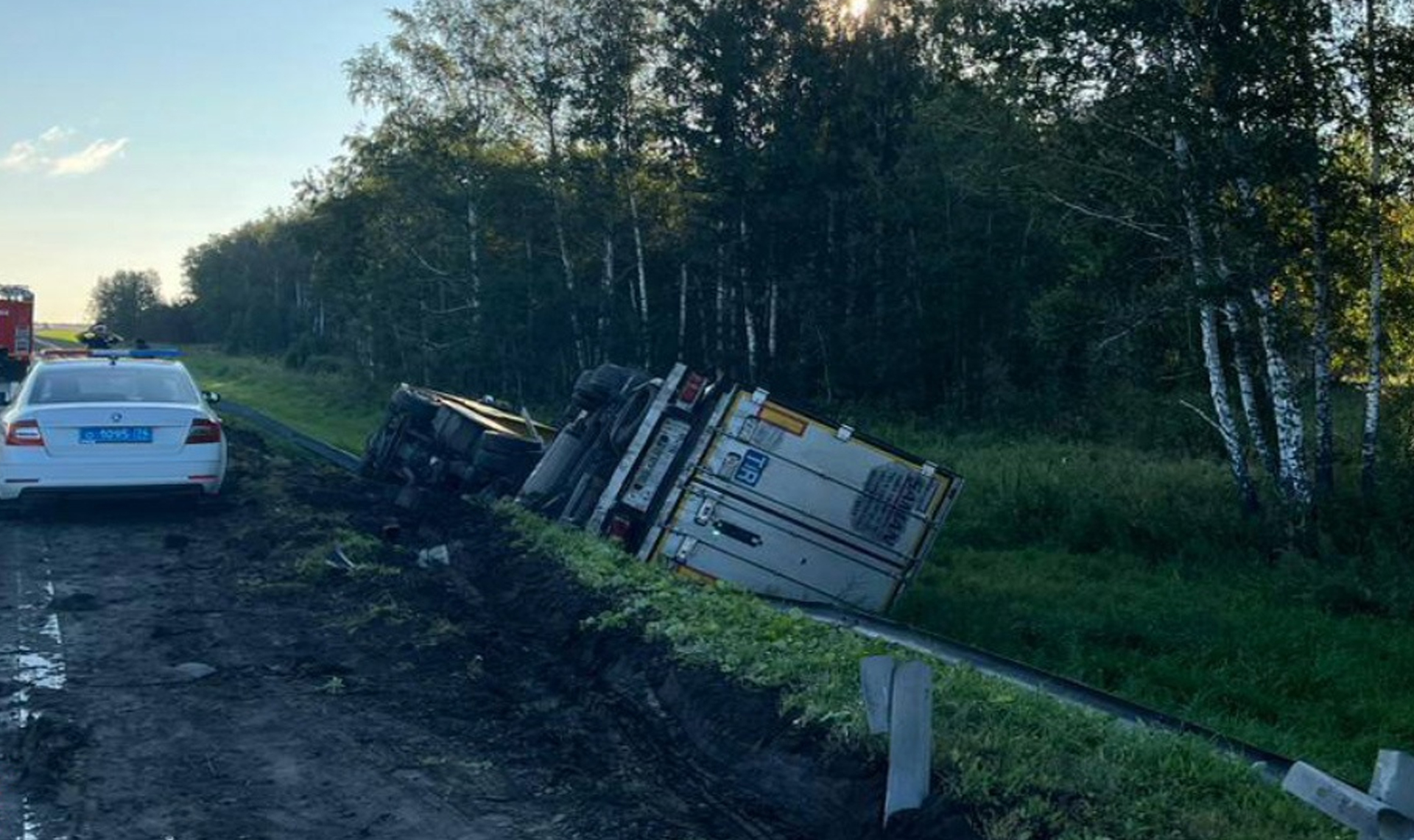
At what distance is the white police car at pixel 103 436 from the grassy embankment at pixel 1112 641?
12.5ft

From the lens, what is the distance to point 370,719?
7.38 metres

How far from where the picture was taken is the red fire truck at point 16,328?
36688 millimetres

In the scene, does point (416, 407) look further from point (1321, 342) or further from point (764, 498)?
point (1321, 342)

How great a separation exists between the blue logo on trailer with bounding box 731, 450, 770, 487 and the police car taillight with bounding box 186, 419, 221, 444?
592cm

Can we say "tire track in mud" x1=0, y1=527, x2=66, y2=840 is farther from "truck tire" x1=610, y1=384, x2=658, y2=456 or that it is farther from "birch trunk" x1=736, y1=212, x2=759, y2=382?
"birch trunk" x1=736, y1=212, x2=759, y2=382

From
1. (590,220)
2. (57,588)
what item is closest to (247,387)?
(590,220)

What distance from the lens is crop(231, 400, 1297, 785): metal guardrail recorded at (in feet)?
23.2

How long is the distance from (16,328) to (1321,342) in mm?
33780

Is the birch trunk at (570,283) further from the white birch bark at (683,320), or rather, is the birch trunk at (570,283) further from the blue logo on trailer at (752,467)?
the blue logo on trailer at (752,467)

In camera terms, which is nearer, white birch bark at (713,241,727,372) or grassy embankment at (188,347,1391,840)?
grassy embankment at (188,347,1391,840)

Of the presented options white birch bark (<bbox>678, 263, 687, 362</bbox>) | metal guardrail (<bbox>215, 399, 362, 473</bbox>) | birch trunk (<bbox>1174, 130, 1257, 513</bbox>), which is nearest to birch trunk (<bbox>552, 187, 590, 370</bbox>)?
white birch bark (<bbox>678, 263, 687, 362</bbox>)

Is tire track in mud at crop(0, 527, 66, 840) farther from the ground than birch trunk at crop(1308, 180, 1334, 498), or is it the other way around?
birch trunk at crop(1308, 180, 1334, 498)

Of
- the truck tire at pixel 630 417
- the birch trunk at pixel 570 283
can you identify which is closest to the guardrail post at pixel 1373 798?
the truck tire at pixel 630 417

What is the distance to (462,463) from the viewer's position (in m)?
16.3
